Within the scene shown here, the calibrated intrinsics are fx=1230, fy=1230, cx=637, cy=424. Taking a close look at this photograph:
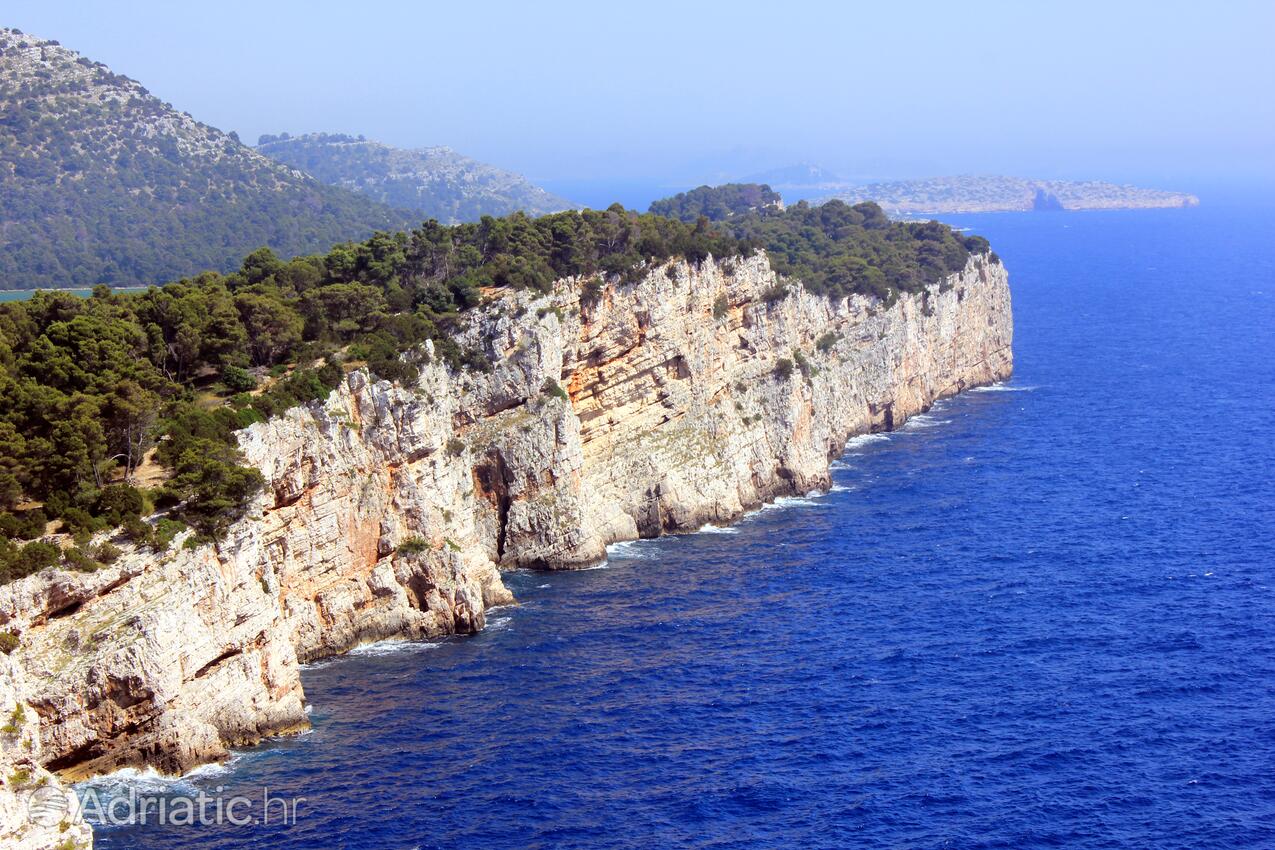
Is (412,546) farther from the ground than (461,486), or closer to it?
closer to it

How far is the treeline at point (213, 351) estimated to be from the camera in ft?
165

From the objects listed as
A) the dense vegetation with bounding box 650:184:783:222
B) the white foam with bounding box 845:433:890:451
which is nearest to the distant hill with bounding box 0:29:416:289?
the dense vegetation with bounding box 650:184:783:222

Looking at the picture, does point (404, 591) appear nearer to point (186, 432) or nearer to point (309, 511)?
point (309, 511)

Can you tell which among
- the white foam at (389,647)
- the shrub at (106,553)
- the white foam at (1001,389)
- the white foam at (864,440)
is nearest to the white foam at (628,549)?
the white foam at (389,647)

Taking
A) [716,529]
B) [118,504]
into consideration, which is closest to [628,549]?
[716,529]

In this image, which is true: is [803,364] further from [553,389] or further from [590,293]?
[553,389]

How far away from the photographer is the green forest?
50.1 metres

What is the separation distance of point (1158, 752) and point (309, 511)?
38.3 metres

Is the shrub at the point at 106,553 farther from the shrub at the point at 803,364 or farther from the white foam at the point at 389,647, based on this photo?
the shrub at the point at 803,364

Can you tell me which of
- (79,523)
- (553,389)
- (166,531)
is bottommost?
(166,531)

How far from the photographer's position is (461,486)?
67.9 meters

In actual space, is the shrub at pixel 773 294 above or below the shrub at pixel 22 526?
above

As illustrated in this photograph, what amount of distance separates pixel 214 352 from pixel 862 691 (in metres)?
36.9

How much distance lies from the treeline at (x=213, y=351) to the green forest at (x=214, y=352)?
90 mm
